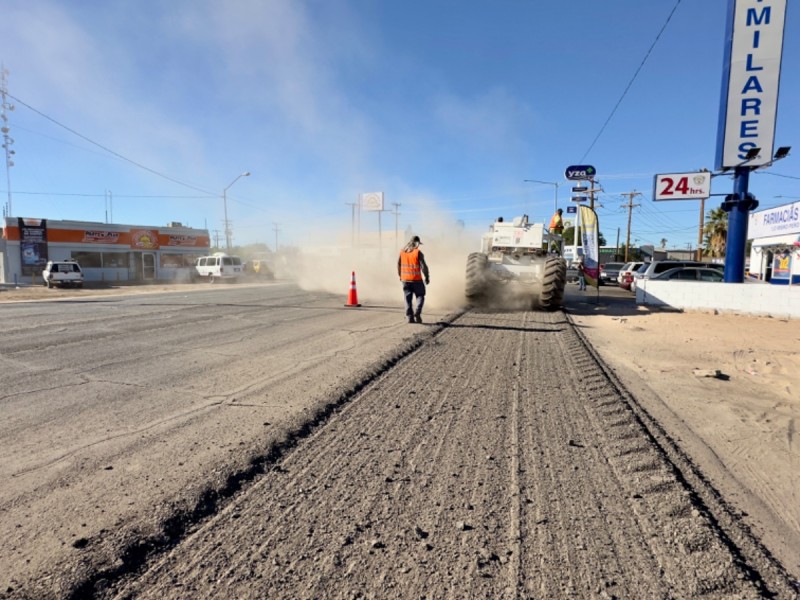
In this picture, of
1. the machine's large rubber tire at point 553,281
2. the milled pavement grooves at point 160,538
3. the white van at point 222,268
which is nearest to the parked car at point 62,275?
the white van at point 222,268

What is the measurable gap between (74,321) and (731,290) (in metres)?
16.7

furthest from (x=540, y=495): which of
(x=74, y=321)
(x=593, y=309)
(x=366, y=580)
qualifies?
(x=593, y=309)

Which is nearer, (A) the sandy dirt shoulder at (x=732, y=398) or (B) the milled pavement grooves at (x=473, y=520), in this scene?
(B) the milled pavement grooves at (x=473, y=520)

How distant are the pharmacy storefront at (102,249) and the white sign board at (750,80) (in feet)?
119

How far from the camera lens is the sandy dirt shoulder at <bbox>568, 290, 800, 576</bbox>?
2.88 meters

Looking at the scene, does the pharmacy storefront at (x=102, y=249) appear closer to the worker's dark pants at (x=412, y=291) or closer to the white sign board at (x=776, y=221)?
the worker's dark pants at (x=412, y=291)

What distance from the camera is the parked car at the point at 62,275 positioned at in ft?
88.2

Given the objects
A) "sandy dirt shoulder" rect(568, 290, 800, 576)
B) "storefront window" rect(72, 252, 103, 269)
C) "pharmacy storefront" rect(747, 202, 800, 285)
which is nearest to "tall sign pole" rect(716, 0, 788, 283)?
"sandy dirt shoulder" rect(568, 290, 800, 576)

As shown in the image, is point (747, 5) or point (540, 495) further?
point (747, 5)

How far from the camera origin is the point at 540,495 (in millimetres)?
2771

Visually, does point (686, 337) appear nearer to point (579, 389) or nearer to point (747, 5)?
point (579, 389)

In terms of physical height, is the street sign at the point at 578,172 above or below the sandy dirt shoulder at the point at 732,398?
above

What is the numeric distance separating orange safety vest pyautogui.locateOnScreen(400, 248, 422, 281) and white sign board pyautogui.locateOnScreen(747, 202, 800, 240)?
2035cm

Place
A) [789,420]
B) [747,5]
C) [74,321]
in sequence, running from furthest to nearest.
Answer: [747,5]
[74,321]
[789,420]
